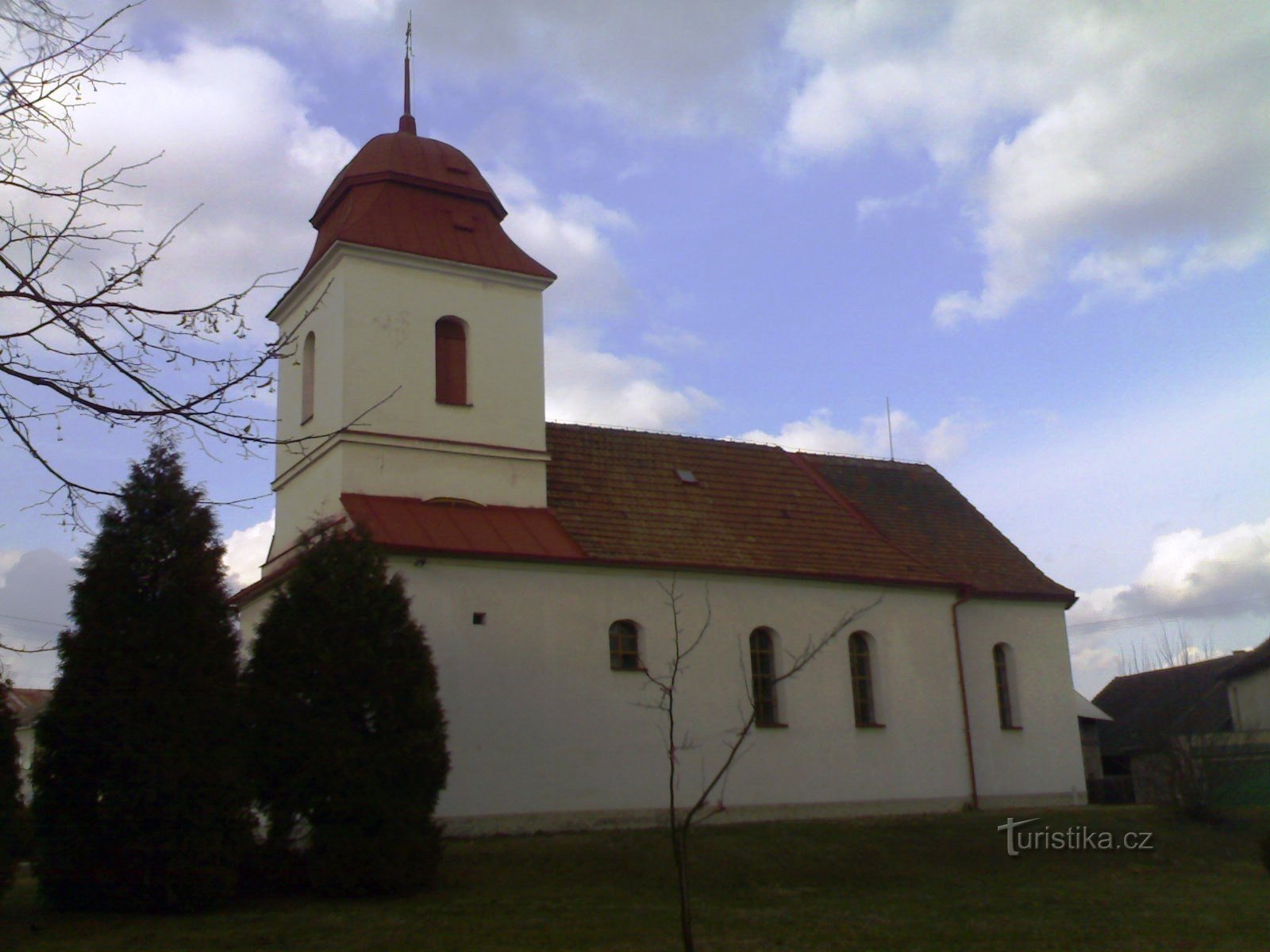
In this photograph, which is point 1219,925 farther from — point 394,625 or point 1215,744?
point 394,625

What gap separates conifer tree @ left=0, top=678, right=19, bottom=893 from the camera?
1225 cm

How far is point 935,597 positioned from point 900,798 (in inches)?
168

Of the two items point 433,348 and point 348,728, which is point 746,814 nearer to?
point 348,728

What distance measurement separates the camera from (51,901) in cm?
1354

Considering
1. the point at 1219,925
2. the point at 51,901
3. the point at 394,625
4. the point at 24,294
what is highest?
the point at 24,294

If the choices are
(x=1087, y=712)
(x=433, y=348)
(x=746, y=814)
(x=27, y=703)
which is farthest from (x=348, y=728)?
(x=27, y=703)

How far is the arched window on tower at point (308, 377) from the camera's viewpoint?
23109 millimetres

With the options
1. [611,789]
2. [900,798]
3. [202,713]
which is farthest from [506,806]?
[900,798]

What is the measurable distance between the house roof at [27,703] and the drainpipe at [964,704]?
16.8m

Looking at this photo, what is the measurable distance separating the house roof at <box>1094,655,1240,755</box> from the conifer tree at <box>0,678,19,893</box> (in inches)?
702

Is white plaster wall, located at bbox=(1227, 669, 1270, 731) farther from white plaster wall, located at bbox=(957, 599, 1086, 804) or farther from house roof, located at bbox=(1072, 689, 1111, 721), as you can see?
white plaster wall, located at bbox=(957, 599, 1086, 804)

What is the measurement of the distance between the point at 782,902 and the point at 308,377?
45.6 ft

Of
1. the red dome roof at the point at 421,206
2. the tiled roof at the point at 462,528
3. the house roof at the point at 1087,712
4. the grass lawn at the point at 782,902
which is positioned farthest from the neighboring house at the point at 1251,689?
the red dome roof at the point at 421,206

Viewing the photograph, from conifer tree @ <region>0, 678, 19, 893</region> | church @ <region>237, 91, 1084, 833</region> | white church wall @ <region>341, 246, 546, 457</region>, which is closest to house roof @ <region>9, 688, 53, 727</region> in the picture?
conifer tree @ <region>0, 678, 19, 893</region>
